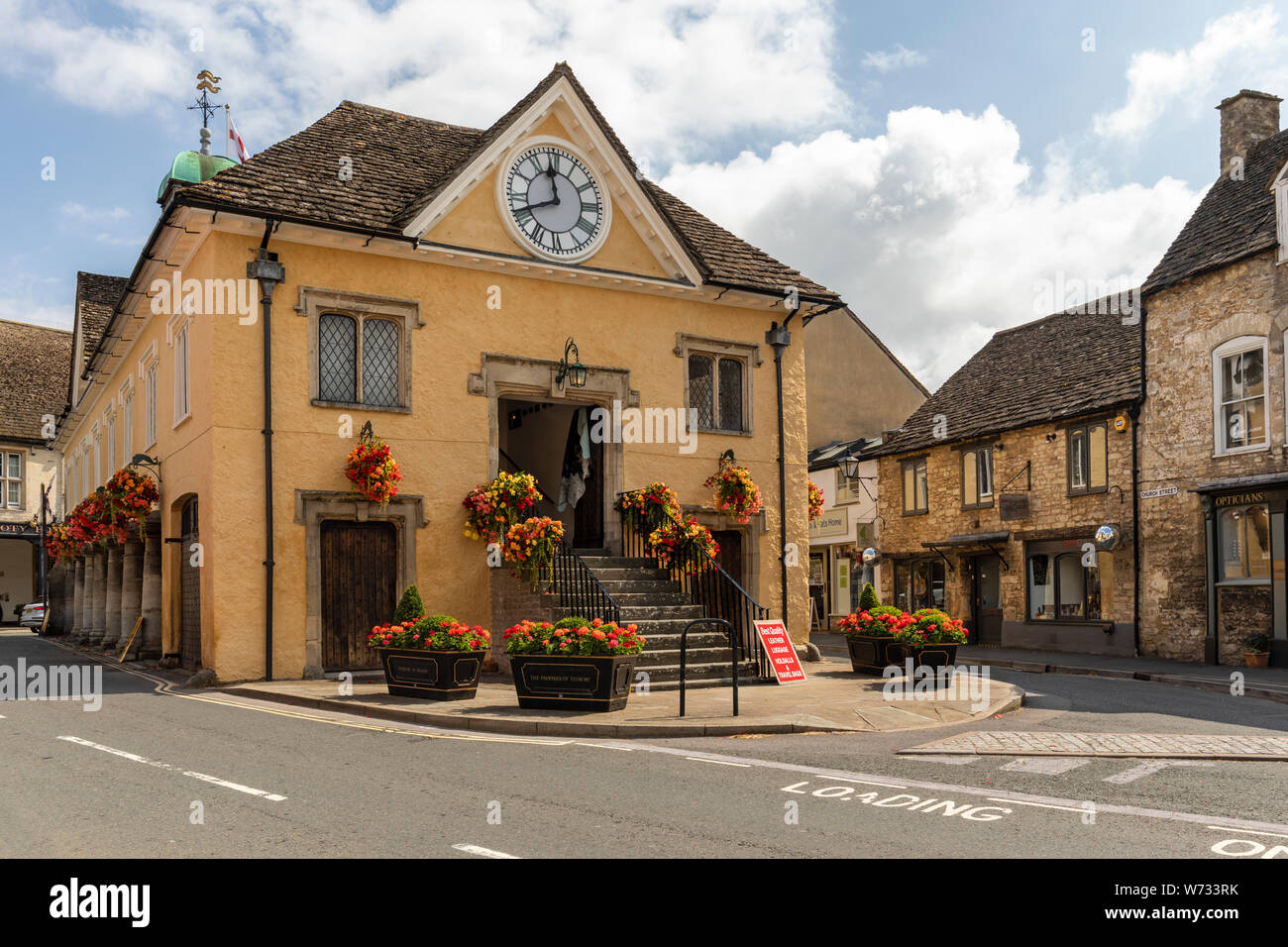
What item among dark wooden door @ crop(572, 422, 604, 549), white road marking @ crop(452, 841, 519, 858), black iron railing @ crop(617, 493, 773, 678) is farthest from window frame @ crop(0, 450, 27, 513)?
white road marking @ crop(452, 841, 519, 858)

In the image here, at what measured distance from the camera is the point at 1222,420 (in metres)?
21.9

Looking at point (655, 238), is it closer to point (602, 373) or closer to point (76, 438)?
point (602, 373)

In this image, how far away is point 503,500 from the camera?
17.5m

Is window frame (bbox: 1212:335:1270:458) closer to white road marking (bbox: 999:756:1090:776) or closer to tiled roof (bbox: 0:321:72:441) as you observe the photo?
white road marking (bbox: 999:756:1090:776)

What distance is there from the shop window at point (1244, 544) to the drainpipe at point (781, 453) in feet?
28.6

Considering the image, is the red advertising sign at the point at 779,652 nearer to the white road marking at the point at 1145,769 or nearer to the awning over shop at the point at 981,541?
the white road marking at the point at 1145,769

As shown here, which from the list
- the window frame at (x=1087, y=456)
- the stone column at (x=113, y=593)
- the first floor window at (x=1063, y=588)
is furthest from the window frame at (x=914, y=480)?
the stone column at (x=113, y=593)

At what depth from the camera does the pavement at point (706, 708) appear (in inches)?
459

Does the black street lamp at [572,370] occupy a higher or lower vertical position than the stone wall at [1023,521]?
higher

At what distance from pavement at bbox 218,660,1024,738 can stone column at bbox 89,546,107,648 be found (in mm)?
14472

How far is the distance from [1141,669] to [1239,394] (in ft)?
19.0

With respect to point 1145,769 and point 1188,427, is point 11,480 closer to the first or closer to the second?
point 1188,427
